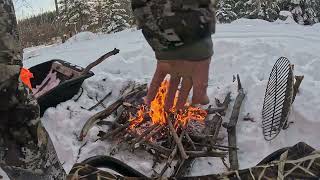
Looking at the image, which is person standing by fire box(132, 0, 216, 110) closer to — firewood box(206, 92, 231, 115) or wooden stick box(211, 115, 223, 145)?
wooden stick box(211, 115, 223, 145)

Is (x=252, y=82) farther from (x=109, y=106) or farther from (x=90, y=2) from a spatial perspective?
(x=90, y=2)

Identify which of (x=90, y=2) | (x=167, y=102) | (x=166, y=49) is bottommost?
(x=90, y=2)

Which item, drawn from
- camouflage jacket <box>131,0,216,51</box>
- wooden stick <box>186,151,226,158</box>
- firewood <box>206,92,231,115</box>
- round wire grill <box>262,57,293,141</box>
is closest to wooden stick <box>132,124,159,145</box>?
wooden stick <box>186,151,226,158</box>

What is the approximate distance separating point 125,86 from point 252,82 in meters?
1.54

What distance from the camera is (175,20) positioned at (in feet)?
2.75

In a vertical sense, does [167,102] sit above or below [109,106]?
above

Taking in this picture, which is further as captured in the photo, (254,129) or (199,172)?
(254,129)

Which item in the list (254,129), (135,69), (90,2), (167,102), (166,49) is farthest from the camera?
(90,2)

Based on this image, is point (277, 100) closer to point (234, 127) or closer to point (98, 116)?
→ point (234, 127)

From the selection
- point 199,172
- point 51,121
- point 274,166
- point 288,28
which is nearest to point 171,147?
point 199,172

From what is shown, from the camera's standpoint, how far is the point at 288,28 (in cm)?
826

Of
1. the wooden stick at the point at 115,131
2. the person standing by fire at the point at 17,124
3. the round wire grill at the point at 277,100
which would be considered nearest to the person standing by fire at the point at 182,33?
the person standing by fire at the point at 17,124

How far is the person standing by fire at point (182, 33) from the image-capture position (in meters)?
0.84

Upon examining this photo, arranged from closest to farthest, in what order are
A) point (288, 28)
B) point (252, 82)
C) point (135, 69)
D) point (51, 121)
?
point (51, 121) < point (252, 82) < point (135, 69) < point (288, 28)
